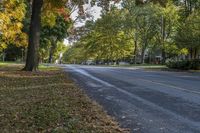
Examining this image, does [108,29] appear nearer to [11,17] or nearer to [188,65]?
[188,65]

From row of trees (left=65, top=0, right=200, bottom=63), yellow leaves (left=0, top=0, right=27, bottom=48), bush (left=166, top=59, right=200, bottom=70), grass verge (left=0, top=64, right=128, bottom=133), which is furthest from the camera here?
row of trees (left=65, top=0, right=200, bottom=63)

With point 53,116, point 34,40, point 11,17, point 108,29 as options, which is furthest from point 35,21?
point 108,29

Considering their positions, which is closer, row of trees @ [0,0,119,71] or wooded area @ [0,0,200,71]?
row of trees @ [0,0,119,71]

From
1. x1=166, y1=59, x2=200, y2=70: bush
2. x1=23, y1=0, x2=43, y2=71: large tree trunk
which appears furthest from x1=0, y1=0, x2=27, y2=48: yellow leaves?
x1=166, y1=59, x2=200, y2=70: bush

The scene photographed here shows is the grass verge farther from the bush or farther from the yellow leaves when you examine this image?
the bush

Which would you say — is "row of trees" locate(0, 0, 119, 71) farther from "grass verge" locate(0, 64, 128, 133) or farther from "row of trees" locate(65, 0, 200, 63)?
"grass verge" locate(0, 64, 128, 133)

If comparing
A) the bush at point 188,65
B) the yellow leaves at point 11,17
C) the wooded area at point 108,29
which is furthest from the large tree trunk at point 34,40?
the bush at point 188,65

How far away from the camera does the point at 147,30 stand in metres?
87.4

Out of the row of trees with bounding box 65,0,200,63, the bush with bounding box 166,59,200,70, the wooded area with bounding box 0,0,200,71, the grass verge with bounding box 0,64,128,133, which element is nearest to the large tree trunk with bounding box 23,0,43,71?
the wooded area with bounding box 0,0,200,71

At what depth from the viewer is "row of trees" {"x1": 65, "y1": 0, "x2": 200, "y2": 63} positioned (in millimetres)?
53281

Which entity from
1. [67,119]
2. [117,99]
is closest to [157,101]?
[117,99]

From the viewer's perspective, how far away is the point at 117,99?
556 inches

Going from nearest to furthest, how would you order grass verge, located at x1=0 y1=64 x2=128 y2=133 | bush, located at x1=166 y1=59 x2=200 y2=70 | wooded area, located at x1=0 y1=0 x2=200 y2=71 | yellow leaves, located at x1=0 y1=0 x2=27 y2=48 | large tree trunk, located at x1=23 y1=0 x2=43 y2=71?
→ grass verge, located at x1=0 y1=64 x2=128 y2=133
large tree trunk, located at x1=23 y1=0 x2=43 y2=71
wooded area, located at x1=0 y1=0 x2=200 y2=71
yellow leaves, located at x1=0 y1=0 x2=27 y2=48
bush, located at x1=166 y1=59 x2=200 y2=70

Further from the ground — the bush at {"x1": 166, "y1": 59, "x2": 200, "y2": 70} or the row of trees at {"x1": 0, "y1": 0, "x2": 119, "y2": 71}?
the row of trees at {"x1": 0, "y1": 0, "x2": 119, "y2": 71}
